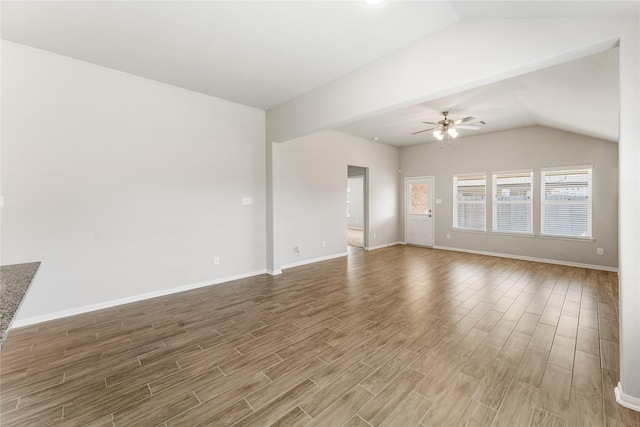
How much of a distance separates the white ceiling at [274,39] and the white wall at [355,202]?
767cm

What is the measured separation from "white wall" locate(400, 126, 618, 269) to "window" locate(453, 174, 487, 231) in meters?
0.13

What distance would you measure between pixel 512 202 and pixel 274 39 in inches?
254

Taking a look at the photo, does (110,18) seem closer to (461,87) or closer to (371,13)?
(371,13)

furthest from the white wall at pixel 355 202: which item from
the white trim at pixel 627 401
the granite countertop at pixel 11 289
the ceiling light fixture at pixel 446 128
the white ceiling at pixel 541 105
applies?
the granite countertop at pixel 11 289

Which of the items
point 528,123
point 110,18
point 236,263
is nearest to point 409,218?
point 528,123

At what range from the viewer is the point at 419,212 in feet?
26.3

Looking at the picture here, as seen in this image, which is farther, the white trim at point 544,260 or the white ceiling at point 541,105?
the white trim at point 544,260

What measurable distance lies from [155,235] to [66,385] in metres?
2.10

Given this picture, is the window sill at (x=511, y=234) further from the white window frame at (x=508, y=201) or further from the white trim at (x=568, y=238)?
the white trim at (x=568, y=238)

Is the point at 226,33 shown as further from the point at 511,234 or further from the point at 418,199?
the point at 511,234

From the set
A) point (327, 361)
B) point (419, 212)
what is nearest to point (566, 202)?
point (419, 212)

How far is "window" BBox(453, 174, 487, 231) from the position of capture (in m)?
6.79

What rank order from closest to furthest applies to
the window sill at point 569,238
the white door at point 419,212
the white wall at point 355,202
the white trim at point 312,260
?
1. the window sill at point 569,238
2. the white trim at point 312,260
3. the white door at point 419,212
4. the white wall at point 355,202

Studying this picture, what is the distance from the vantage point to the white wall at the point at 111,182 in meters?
2.95
